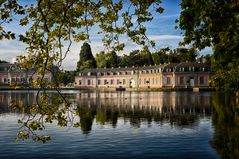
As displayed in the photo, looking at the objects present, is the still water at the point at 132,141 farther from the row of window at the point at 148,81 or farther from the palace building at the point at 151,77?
the row of window at the point at 148,81

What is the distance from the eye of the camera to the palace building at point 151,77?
138 metres

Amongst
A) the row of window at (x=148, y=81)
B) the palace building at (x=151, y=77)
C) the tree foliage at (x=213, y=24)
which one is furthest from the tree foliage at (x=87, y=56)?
the tree foliage at (x=213, y=24)

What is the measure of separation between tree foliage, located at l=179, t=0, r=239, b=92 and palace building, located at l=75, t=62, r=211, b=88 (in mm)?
115793

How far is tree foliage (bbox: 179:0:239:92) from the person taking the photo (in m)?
17.9

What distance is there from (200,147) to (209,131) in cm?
679

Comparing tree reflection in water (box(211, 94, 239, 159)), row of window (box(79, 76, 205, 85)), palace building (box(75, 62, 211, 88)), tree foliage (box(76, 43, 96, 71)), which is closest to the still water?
tree reflection in water (box(211, 94, 239, 159))

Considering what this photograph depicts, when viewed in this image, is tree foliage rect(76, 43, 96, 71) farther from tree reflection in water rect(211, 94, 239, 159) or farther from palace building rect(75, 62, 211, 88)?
tree reflection in water rect(211, 94, 239, 159)

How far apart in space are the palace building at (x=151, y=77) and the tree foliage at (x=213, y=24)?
380 feet

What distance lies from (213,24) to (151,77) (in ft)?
434

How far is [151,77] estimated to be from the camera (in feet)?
492

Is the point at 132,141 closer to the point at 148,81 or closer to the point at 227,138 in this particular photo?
the point at 227,138

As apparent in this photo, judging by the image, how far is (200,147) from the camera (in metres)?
23.0

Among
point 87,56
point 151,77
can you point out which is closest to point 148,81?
point 151,77

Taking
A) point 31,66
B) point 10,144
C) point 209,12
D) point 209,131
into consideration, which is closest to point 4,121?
point 10,144
